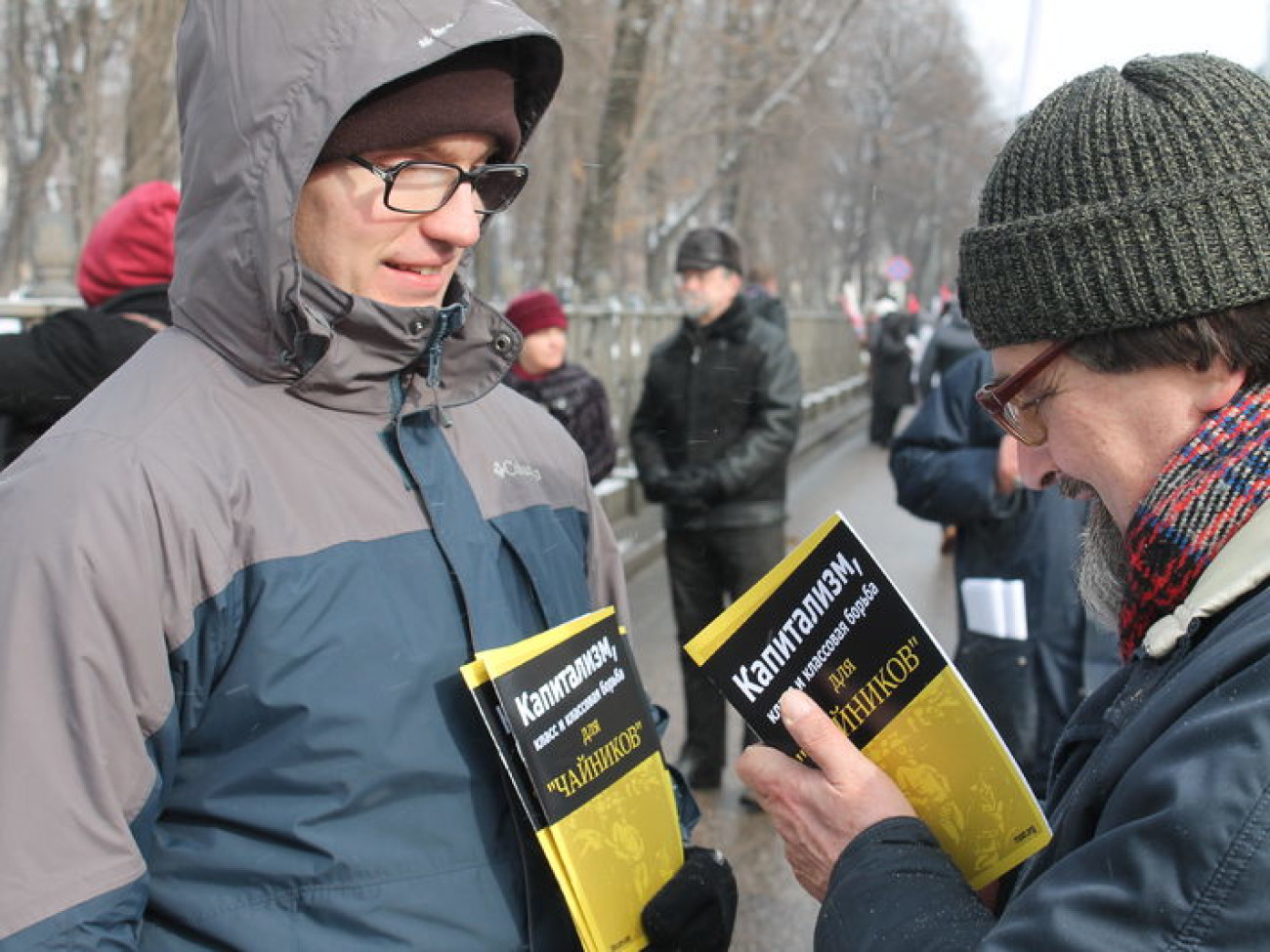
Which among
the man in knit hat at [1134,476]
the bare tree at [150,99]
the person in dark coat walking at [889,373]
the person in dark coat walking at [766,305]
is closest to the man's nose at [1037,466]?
the man in knit hat at [1134,476]

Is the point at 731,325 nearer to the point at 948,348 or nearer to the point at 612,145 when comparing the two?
the point at 948,348

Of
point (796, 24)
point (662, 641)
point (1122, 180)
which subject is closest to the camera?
point (1122, 180)

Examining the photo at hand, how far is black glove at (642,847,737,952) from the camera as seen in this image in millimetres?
1806

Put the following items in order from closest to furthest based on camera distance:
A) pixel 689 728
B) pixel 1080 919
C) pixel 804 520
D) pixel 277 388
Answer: pixel 1080 919 → pixel 277 388 → pixel 689 728 → pixel 804 520

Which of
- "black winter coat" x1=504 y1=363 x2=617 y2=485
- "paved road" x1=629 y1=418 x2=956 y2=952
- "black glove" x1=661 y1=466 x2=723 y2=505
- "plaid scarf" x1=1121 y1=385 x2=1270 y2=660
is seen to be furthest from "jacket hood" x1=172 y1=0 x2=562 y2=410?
"black winter coat" x1=504 y1=363 x2=617 y2=485

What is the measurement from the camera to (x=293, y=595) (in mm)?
1558

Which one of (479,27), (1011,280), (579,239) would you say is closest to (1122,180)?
(1011,280)

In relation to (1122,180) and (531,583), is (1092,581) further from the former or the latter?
(531,583)

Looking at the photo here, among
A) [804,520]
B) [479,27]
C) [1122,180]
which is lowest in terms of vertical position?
[804,520]

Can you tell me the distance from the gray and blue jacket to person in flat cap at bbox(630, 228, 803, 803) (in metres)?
3.36

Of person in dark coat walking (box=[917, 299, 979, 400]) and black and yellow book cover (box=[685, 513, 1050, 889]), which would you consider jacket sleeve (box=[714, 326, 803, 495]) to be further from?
black and yellow book cover (box=[685, 513, 1050, 889])

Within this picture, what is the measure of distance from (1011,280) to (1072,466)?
9.0 inches

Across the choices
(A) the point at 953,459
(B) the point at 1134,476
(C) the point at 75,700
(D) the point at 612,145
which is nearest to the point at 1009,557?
(A) the point at 953,459

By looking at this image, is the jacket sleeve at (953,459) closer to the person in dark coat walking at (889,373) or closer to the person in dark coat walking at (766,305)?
the person in dark coat walking at (766,305)
